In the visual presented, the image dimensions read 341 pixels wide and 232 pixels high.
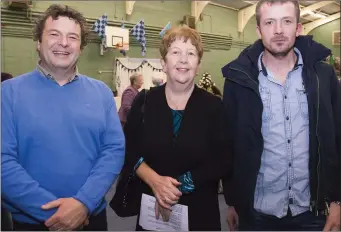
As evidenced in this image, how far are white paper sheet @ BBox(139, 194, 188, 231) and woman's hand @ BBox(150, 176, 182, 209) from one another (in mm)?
51

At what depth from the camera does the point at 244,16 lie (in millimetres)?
8797

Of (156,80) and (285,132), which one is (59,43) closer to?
(285,132)

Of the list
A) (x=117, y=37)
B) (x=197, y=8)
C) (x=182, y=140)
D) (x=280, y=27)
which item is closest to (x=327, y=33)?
(x=197, y=8)

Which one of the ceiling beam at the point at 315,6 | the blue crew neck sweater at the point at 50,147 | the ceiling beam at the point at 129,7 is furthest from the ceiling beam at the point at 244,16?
the blue crew neck sweater at the point at 50,147

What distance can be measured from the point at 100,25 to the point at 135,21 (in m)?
1.04

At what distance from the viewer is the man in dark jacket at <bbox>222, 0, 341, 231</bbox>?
1.41 metres

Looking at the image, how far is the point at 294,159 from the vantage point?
1427 millimetres

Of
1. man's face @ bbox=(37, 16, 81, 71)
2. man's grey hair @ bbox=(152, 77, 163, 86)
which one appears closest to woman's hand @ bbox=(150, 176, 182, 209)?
man's face @ bbox=(37, 16, 81, 71)

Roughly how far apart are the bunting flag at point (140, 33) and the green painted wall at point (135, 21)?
248mm

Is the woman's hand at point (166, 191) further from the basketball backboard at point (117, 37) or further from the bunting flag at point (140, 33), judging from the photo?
the bunting flag at point (140, 33)

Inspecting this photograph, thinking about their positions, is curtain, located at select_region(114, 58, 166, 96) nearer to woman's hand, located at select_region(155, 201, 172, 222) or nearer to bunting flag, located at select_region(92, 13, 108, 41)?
bunting flag, located at select_region(92, 13, 108, 41)

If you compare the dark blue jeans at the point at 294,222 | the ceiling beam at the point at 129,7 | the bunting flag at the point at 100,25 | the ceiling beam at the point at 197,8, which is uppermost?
the ceiling beam at the point at 197,8

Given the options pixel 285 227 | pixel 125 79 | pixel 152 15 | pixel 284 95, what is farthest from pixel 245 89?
pixel 152 15

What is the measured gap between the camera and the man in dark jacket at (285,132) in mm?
1412
